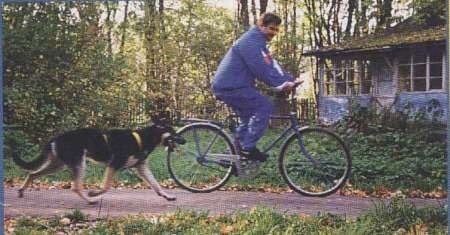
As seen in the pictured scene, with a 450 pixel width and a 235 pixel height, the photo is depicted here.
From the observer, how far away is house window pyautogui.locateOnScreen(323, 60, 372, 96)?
446 cm

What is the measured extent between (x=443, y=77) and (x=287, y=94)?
2.94 ft

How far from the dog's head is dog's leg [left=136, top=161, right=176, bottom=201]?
6.9 inches

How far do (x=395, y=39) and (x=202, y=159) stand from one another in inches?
52.2

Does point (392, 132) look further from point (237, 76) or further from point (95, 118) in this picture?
point (95, 118)

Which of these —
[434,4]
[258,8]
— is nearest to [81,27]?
[258,8]

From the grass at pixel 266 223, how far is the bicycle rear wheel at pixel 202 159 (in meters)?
0.18

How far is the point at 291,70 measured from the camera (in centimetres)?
445

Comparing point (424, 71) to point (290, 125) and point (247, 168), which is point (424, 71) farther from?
point (247, 168)

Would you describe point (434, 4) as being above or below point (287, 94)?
above

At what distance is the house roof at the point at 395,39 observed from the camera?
4434mm

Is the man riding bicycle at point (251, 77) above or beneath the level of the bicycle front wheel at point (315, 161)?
above

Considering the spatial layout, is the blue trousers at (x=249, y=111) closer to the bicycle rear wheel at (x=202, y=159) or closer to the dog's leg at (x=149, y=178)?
the bicycle rear wheel at (x=202, y=159)

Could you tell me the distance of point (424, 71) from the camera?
4445mm

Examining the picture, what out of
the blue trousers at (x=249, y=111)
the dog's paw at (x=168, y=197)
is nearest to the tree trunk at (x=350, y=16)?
the blue trousers at (x=249, y=111)
